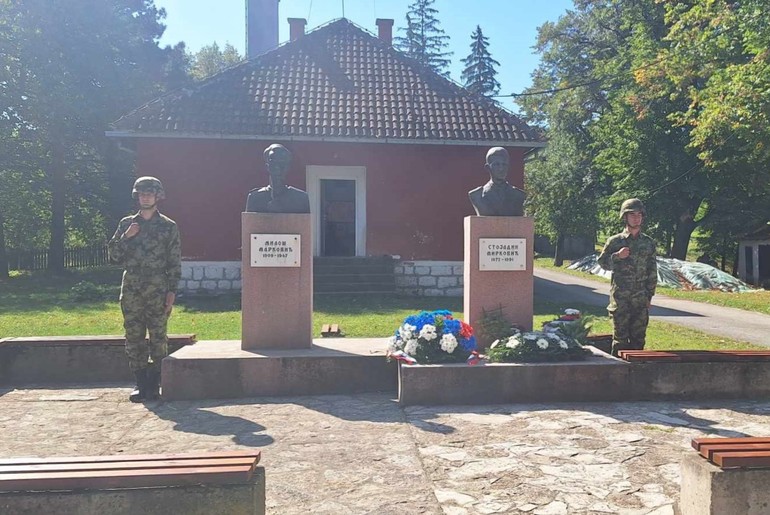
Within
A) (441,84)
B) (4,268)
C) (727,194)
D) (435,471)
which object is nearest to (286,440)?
(435,471)

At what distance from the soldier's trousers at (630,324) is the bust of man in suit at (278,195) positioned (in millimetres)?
3467

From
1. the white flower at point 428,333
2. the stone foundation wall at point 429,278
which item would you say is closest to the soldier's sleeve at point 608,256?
the white flower at point 428,333

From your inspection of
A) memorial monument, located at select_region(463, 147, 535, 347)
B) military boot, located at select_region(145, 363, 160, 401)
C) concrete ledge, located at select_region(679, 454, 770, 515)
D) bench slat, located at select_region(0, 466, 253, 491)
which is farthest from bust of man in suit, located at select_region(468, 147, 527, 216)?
bench slat, located at select_region(0, 466, 253, 491)

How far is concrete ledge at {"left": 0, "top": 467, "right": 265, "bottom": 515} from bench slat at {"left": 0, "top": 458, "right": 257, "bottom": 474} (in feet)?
0.41

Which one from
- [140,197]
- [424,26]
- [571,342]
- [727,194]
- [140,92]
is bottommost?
[571,342]

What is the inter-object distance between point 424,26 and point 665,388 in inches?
1907

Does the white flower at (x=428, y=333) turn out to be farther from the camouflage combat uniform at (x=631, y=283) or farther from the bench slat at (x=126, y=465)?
the bench slat at (x=126, y=465)

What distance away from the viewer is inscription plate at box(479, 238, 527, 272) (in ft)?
20.3

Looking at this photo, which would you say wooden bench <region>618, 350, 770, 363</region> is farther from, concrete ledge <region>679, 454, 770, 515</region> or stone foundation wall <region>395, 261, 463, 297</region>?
stone foundation wall <region>395, 261, 463, 297</region>

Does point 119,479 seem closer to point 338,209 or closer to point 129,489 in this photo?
point 129,489

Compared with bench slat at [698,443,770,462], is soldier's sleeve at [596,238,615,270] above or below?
above

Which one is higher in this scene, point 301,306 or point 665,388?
point 301,306

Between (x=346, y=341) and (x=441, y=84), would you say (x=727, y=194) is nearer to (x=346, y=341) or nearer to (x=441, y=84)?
(x=441, y=84)

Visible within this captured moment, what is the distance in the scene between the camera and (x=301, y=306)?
20.1 feet
